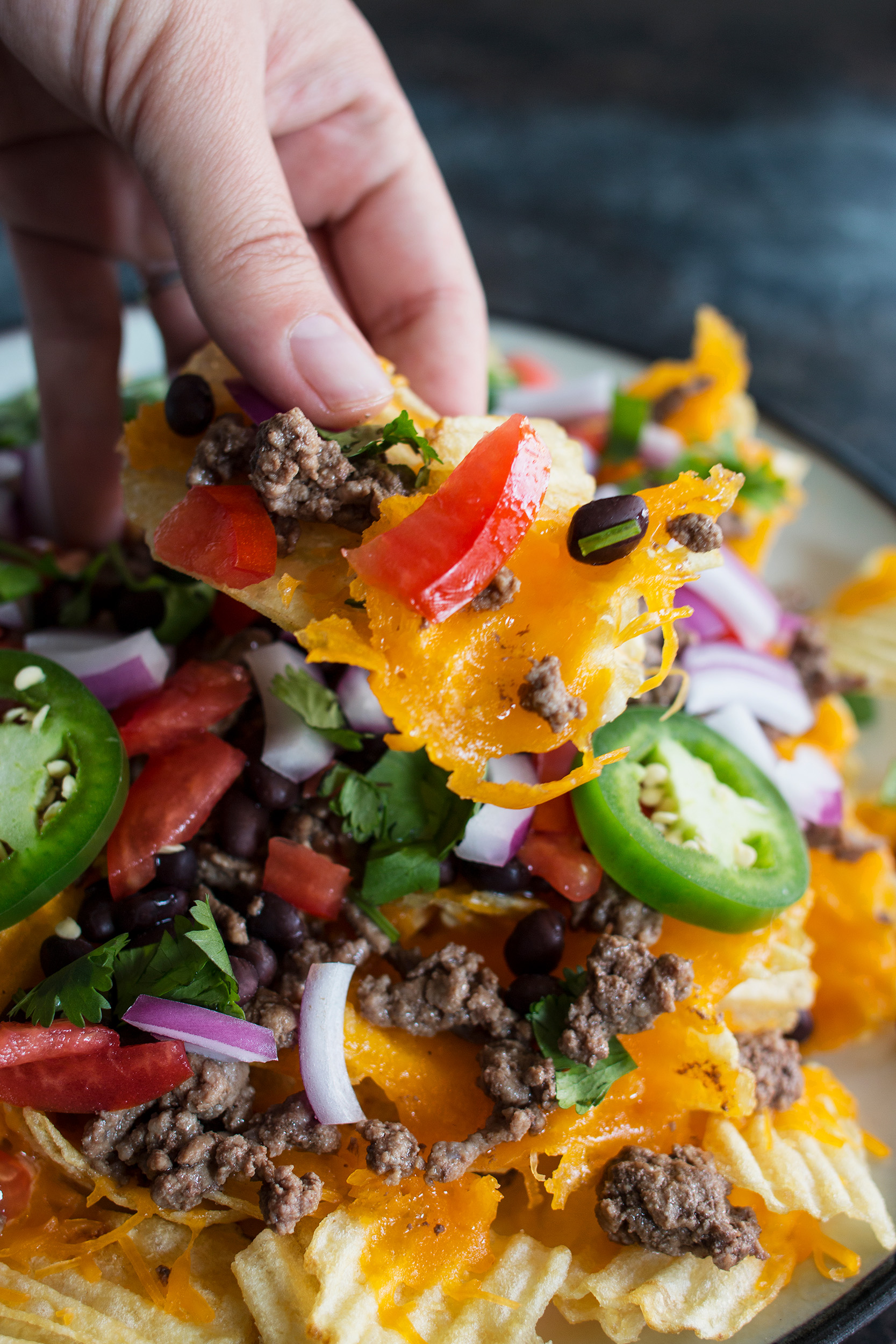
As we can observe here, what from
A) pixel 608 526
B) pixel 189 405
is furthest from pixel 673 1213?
pixel 189 405

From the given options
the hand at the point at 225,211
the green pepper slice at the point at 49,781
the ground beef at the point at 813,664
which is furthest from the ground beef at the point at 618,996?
the ground beef at the point at 813,664

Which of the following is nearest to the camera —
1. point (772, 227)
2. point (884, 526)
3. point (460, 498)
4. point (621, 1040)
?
point (460, 498)

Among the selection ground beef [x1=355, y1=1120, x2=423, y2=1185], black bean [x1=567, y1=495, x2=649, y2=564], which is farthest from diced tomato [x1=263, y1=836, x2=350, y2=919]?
black bean [x1=567, y1=495, x2=649, y2=564]

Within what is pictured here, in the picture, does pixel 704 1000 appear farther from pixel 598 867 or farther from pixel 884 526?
pixel 884 526

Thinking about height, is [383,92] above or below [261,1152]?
above

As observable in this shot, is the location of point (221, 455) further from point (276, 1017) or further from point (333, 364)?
point (276, 1017)

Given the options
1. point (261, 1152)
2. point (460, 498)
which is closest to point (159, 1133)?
point (261, 1152)

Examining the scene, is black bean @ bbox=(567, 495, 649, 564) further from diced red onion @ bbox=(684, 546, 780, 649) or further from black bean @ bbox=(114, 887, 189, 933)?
diced red onion @ bbox=(684, 546, 780, 649)
